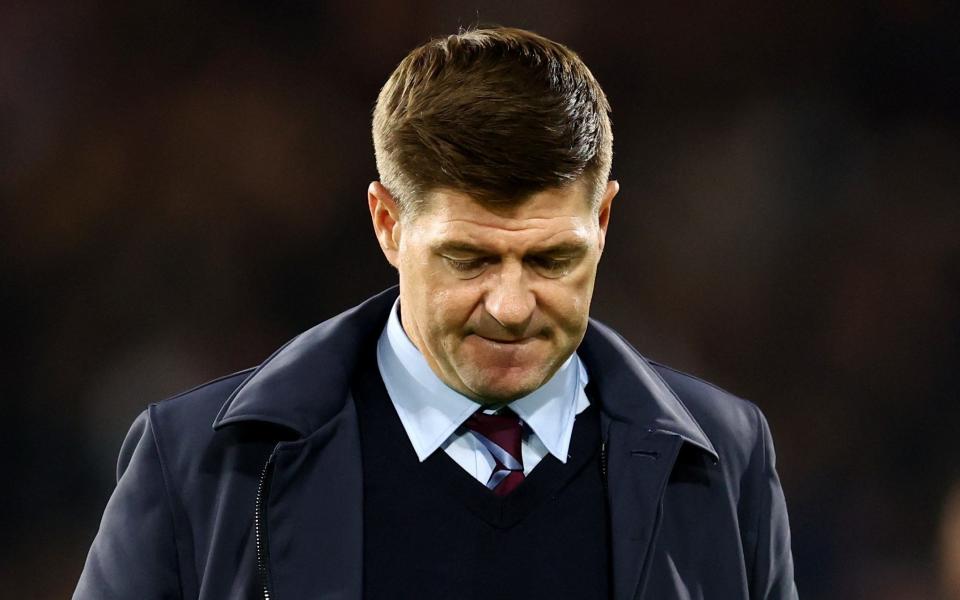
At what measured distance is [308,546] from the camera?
1282mm

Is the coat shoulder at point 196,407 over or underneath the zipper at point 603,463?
over

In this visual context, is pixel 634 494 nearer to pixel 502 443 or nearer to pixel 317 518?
pixel 502 443

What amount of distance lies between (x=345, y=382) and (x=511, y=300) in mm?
243

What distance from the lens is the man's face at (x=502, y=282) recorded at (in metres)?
1.25

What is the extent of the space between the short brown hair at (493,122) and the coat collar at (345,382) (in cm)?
20

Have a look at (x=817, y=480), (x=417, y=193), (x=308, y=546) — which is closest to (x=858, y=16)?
(x=817, y=480)

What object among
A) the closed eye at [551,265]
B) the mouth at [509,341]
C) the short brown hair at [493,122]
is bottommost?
the mouth at [509,341]

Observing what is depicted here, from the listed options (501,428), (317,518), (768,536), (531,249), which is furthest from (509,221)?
(768,536)

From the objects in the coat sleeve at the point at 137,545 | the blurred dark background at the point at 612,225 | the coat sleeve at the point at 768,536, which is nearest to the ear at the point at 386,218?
the coat sleeve at the point at 137,545

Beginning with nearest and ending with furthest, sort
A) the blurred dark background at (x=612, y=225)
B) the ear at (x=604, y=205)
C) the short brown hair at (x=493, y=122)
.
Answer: the short brown hair at (x=493, y=122) → the ear at (x=604, y=205) → the blurred dark background at (x=612, y=225)

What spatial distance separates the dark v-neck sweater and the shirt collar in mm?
17

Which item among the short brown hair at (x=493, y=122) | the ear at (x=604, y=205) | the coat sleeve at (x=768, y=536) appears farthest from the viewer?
the coat sleeve at (x=768, y=536)

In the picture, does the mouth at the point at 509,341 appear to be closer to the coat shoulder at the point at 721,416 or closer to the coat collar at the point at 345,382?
the coat collar at the point at 345,382

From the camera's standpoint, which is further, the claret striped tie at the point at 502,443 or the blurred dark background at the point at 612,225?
the blurred dark background at the point at 612,225
